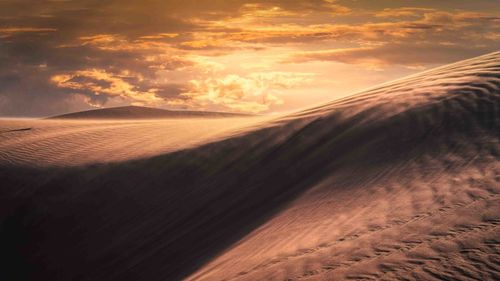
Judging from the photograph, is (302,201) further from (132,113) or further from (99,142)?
(132,113)

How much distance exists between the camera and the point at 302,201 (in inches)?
283

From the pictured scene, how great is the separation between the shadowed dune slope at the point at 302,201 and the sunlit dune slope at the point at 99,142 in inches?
23.1

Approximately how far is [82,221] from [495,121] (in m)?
7.24

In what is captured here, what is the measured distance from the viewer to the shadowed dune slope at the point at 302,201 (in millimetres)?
4738

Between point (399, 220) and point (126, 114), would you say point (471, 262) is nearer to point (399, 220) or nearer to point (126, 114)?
point (399, 220)

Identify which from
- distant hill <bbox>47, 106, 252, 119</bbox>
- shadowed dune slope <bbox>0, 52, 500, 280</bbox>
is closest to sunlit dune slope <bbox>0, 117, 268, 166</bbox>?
shadowed dune slope <bbox>0, 52, 500, 280</bbox>

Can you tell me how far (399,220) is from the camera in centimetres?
527

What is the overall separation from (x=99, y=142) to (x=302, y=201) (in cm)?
905

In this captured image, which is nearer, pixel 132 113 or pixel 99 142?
pixel 99 142

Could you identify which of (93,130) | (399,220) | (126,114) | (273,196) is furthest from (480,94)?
(126,114)

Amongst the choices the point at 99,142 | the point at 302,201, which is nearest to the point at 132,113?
the point at 99,142

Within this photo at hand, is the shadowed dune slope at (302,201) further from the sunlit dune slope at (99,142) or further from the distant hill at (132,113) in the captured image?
the distant hill at (132,113)

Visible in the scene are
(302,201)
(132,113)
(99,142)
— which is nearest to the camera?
(302,201)

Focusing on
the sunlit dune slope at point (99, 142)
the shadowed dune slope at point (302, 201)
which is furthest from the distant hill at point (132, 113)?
the shadowed dune slope at point (302, 201)
